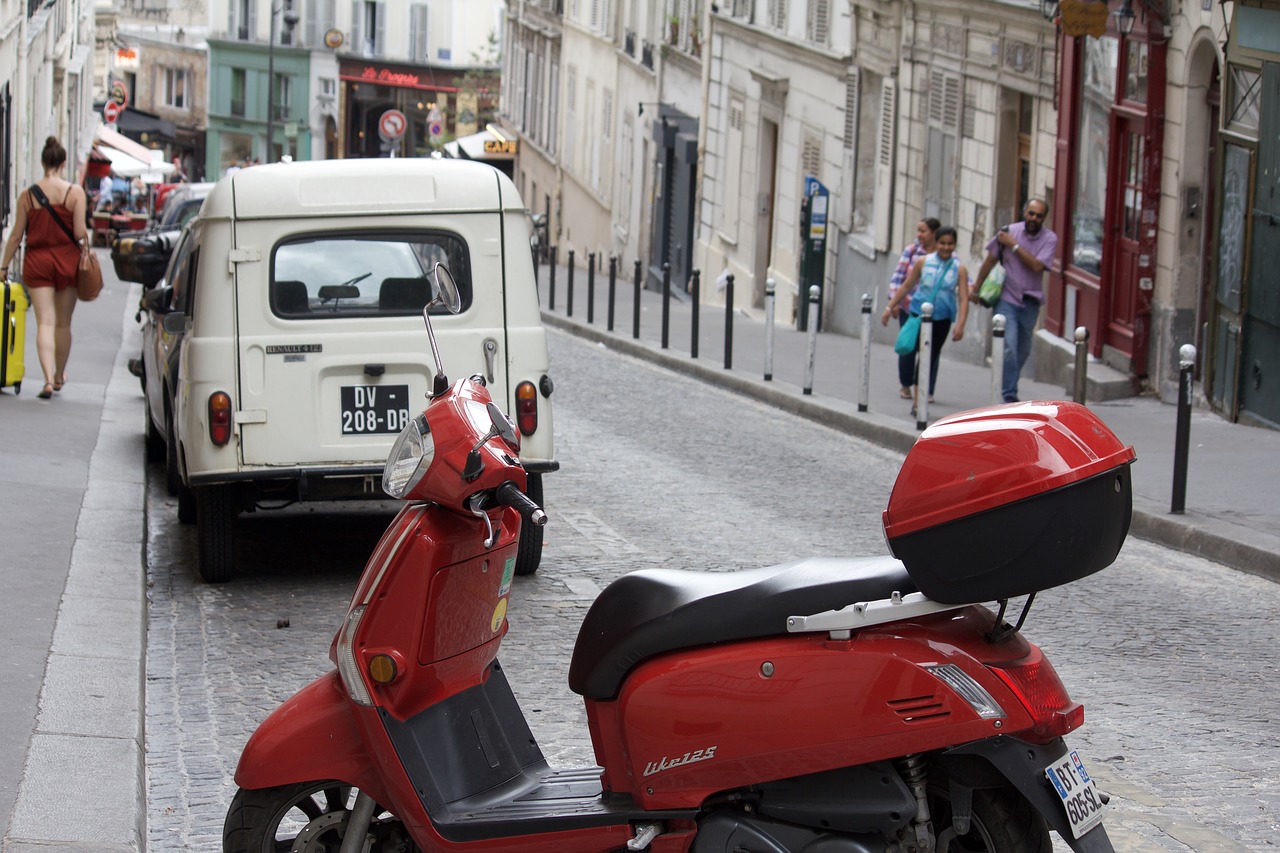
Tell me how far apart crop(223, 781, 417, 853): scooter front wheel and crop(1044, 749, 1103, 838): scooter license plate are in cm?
150

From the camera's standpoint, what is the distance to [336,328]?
7961 millimetres

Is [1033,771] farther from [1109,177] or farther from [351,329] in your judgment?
[1109,177]

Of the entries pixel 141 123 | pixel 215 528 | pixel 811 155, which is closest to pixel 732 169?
pixel 811 155

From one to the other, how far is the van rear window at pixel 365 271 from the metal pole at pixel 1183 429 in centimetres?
379

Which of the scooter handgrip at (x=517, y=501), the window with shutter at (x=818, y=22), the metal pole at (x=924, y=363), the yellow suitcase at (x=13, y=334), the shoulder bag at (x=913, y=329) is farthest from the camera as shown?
the window with shutter at (x=818, y=22)

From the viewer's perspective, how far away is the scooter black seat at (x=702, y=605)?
148 inches

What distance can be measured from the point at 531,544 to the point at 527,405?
0.61m

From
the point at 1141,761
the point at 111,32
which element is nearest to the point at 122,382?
the point at 1141,761

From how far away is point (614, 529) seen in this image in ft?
30.8

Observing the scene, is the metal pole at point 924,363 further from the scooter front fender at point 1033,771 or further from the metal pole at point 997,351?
the scooter front fender at point 1033,771

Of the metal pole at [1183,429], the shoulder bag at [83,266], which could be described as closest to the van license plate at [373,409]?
the metal pole at [1183,429]

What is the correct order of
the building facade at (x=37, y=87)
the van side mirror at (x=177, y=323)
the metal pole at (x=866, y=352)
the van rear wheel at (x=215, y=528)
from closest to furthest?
the van rear wheel at (x=215, y=528), the van side mirror at (x=177, y=323), the metal pole at (x=866, y=352), the building facade at (x=37, y=87)

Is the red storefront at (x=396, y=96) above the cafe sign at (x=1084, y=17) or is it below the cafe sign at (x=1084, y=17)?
below

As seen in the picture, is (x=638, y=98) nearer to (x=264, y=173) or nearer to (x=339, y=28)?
(x=264, y=173)
